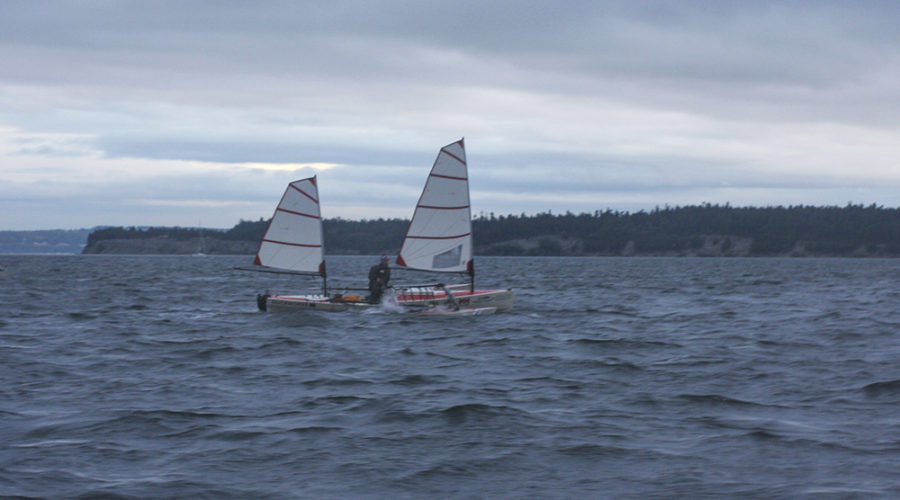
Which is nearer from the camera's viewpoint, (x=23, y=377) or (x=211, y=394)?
(x=211, y=394)

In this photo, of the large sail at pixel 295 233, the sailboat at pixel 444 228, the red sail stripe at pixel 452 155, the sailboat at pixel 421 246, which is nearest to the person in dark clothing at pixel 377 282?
the sailboat at pixel 421 246

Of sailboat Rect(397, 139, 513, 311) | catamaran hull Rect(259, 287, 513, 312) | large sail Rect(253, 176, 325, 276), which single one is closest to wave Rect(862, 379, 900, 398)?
catamaran hull Rect(259, 287, 513, 312)

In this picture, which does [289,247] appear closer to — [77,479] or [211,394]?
[211,394]

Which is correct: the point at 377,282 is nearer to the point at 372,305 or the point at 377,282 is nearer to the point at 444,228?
the point at 372,305

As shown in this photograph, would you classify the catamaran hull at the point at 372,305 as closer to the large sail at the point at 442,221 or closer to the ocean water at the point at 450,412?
the large sail at the point at 442,221

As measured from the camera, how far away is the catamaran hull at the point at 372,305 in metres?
31.8

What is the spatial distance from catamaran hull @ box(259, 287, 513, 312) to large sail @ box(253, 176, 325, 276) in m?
1.60

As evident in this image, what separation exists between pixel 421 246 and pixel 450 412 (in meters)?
18.8

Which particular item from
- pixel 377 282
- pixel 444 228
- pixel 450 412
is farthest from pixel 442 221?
pixel 450 412

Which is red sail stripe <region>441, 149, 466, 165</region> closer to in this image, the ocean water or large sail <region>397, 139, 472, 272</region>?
large sail <region>397, 139, 472, 272</region>

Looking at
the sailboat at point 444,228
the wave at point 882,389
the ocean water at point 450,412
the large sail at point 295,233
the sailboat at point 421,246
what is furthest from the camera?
the large sail at point 295,233

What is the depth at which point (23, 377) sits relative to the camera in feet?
58.5

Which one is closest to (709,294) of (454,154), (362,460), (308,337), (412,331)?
(454,154)

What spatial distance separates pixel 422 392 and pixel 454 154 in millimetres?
17173
